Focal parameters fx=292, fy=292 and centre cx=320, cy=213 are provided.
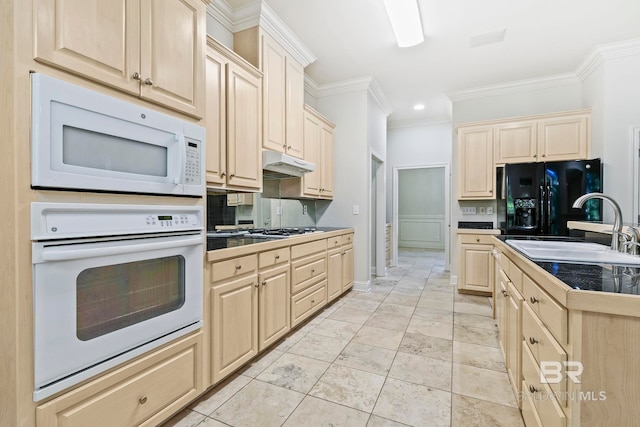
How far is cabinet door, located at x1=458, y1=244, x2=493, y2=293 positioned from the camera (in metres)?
3.73

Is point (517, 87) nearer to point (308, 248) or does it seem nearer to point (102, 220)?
point (308, 248)

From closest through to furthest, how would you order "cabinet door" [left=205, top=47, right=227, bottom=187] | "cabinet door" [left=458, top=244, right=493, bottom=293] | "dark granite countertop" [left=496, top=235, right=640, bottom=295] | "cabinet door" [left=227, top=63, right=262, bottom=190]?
"dark granite countertop" [left=496, top=235, right=640, bottom=295], "cabinet door" [left=205, top=47, right=227, bottom=187], "cabinet door" [left=227, top=63, right=262, bottom=190], "cabinet door" [left=458, top=244, right=493, bottom=293]

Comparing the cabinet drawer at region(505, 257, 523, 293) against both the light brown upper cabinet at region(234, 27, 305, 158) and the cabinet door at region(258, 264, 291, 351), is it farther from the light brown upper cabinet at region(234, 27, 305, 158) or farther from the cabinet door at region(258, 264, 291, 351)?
the light brown upper cabinet at region(234, 27, 305, 158)

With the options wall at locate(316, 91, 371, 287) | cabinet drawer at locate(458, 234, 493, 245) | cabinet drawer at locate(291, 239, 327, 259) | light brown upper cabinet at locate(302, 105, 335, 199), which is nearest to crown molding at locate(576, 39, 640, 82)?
cabinet drawer at locate(458, 234, 493, 245)

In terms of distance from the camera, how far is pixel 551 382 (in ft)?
3.36

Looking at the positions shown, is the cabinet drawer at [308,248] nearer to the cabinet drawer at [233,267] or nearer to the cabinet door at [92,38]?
the cabinet drawer at [233,267]

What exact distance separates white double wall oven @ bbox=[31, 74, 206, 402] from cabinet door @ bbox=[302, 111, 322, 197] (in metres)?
2.00

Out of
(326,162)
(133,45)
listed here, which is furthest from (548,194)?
(133,45)

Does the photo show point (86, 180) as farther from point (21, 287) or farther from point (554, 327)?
point (554, 327)

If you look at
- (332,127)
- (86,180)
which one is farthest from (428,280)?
(86,180)

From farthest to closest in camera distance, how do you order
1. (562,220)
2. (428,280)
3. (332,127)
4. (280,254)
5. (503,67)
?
(428,280) → (332,127) → (503,67) → (562,220) → (280,254)

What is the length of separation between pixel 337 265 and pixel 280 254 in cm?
127

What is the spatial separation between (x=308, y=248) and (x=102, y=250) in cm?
183

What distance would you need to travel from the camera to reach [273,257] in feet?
7.41
